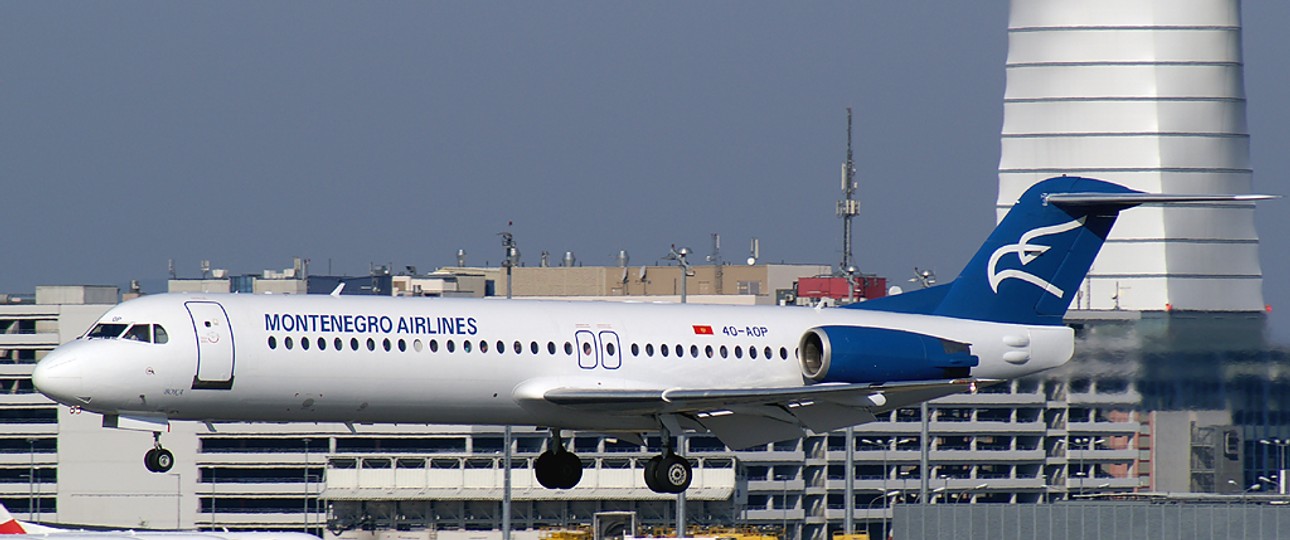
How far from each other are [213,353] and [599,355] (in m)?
7.42

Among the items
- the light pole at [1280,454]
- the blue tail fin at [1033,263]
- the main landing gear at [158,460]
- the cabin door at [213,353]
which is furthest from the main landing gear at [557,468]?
the light pole at [1280,454]

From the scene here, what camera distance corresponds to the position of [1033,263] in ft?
157

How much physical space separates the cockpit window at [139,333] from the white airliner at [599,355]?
1.5 inches

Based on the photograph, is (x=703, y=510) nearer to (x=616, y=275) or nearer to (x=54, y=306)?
(x=54, y=306)

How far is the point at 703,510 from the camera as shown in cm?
9650

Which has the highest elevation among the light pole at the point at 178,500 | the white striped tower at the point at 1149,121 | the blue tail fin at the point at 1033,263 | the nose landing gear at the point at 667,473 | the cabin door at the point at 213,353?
the white striped tower at the point at 1149,121

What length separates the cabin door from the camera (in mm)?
39156

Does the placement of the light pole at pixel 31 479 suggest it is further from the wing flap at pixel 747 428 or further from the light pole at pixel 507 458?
the wing flap at pixel 747 428

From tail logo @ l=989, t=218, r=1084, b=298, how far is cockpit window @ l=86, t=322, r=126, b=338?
18.2 metres

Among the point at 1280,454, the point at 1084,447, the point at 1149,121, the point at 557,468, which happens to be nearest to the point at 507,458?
the point at 557,468

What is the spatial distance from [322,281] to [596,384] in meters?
109

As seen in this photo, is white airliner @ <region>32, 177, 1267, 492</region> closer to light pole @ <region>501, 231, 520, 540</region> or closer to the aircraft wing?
the aircraft wing

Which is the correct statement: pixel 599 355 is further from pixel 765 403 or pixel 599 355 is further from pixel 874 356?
pixel 874 356

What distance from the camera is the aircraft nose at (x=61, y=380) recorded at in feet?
126
